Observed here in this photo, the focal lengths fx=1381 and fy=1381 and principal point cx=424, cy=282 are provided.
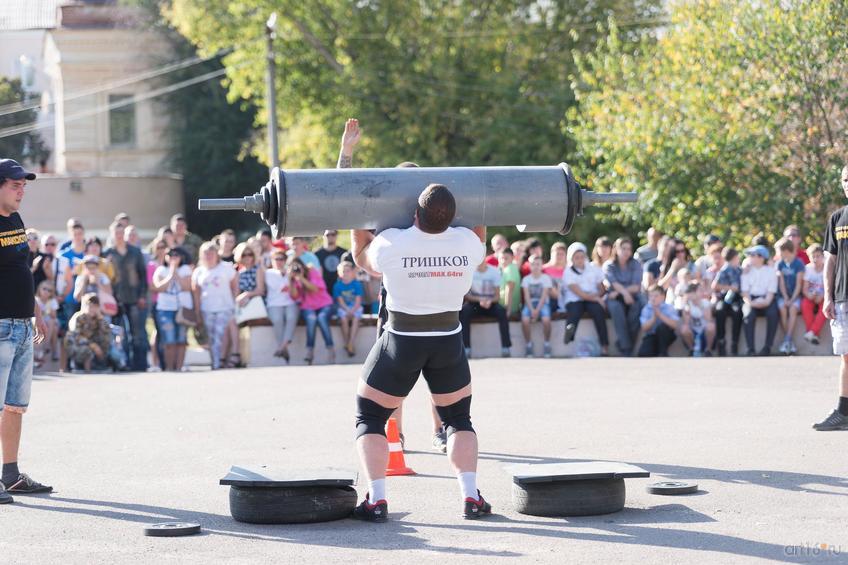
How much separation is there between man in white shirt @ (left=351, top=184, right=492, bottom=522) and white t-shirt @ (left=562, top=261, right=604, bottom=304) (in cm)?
1126

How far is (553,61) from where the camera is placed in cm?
3872

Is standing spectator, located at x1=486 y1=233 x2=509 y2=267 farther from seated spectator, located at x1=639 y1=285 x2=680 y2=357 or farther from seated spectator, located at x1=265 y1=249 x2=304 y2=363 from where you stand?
seated spectator, located at x1=265 y1=249 x2=304 y2=363

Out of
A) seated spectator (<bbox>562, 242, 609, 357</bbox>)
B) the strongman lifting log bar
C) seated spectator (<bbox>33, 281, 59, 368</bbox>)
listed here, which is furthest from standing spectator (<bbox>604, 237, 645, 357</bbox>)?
the strongman lifting log bar

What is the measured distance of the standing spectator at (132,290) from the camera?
1786cm

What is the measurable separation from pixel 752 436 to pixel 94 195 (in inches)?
1396

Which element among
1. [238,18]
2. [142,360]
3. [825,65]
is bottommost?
[142,360]

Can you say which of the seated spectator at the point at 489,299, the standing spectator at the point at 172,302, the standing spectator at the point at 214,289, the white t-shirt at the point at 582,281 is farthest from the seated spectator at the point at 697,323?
the standing spectator at the point at 172,302

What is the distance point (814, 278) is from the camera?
59.4 ft

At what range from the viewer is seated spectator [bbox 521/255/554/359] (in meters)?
18.6

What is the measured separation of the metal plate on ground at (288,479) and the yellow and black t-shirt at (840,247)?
15.0 ft

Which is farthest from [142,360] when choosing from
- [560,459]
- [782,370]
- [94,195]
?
[94,195]

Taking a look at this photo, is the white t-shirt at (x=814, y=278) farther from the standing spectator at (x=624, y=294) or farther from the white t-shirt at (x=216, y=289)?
the white t-shirt at (x=216, y=289)

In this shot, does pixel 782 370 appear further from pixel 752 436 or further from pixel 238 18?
pixel 238 18

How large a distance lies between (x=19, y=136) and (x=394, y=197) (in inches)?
2006
